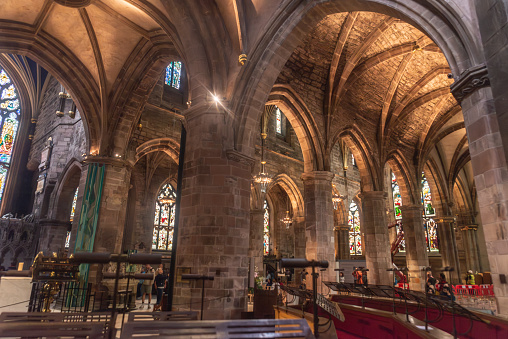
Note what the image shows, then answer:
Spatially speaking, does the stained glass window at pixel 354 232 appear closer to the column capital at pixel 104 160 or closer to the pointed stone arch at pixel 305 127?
the pointed stone arch at pixel 305 127

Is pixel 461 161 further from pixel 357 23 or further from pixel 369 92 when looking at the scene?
pixel 357 23

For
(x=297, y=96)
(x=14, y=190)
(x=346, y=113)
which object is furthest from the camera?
(x=14, y=190)

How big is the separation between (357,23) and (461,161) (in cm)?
1305

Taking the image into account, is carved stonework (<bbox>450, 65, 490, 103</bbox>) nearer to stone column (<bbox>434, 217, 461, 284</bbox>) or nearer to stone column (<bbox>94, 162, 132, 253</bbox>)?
stone column (<bbox>94, 162, 132, 253</bbox>)

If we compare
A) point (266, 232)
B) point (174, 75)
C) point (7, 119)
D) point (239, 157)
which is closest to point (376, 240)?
point (239, 157)

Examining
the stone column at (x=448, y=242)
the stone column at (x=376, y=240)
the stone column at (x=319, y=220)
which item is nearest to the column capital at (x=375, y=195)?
the stone column at (x=376, y=240)

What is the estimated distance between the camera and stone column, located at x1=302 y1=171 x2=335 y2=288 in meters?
11.0

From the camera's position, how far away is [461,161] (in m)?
19.2

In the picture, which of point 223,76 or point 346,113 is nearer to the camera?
point 223,76

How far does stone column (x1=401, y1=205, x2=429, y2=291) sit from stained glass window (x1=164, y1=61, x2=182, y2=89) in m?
13.1

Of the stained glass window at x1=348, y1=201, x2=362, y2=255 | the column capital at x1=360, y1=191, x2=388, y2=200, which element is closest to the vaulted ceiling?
the column capital at x1=360, y1=191, x2=388, y2=200

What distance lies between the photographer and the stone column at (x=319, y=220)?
1102 centimetres

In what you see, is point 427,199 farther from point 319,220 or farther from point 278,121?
point 319,220

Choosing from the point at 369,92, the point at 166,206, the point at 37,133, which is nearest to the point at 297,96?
the point at 369,92
